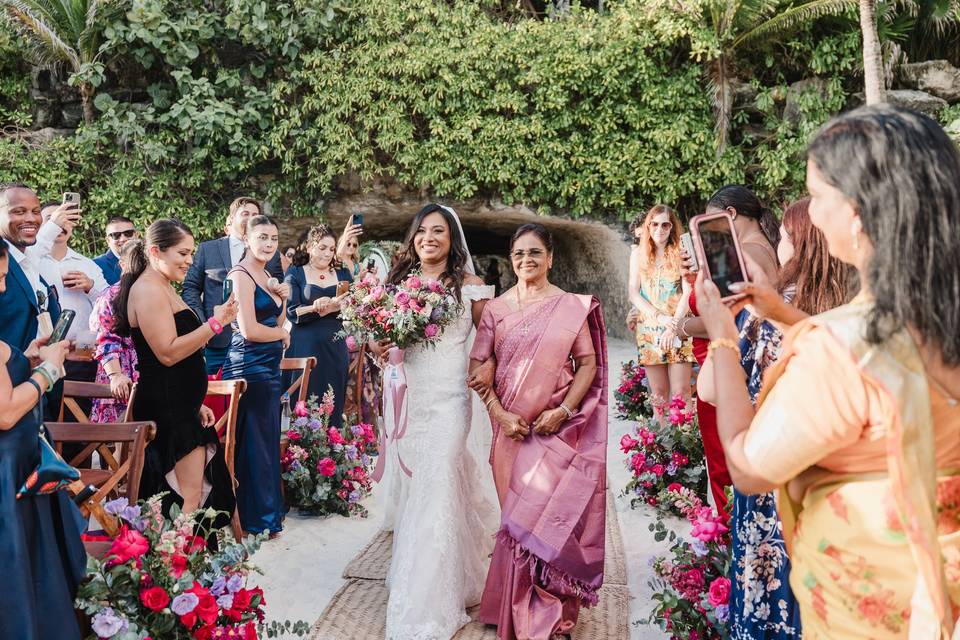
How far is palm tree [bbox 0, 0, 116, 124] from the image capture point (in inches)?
473

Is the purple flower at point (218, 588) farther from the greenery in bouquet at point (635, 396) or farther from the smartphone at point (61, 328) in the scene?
the greenery in bouquet at point (635, 396)

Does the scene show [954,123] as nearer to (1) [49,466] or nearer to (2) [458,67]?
(2) [458,67]

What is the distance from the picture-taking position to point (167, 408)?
13.6ft

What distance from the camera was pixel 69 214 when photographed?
5023 mm

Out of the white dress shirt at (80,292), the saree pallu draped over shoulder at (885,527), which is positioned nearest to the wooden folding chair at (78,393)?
the white dress shirt at (80,292)

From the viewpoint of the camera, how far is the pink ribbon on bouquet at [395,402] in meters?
4.56

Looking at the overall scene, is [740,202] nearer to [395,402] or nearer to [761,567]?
[761,567]

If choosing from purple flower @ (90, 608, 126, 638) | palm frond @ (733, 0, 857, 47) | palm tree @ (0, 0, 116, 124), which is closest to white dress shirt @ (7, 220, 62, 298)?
purple flower @ (90, 608, 126, 638)

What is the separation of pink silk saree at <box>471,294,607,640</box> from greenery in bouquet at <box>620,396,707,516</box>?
2.16m

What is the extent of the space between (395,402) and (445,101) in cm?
955

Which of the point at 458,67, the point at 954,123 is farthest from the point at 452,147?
the point at 954,123

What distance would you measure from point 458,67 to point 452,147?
1367 millimetres

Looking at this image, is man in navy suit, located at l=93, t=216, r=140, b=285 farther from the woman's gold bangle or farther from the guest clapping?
the woman's gold bangle

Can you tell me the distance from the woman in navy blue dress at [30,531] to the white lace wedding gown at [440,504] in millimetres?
1744
